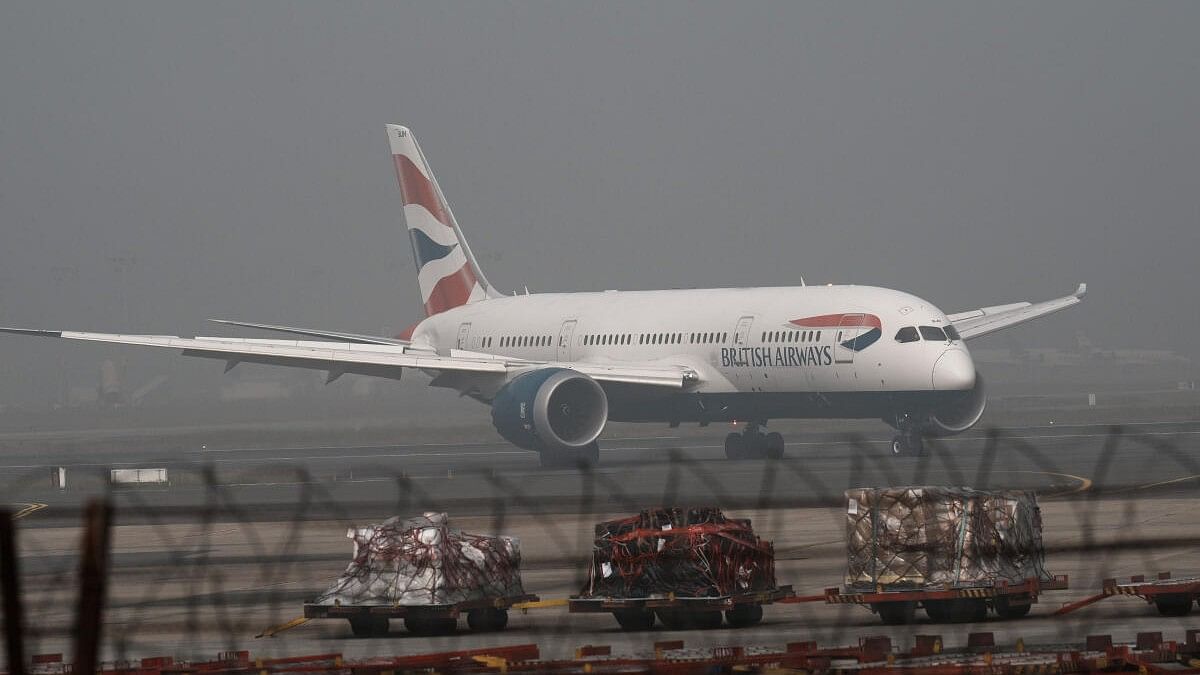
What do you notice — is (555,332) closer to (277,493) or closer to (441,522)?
(277,493)

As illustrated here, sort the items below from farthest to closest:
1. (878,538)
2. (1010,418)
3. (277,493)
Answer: (1010,418)
(277,493)
(878,538)

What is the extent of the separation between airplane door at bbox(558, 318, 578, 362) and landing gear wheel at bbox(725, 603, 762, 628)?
92.8ft

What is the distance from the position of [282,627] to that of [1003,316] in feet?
110

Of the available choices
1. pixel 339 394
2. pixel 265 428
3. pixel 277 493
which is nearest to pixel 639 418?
pixel 277 493

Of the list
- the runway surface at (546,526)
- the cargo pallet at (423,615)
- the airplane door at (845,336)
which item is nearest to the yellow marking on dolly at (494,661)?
the runway surface at (546,526)

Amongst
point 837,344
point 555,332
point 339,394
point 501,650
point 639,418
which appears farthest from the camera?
point 339,394

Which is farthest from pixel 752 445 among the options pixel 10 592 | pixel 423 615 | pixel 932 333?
pixel 10 592

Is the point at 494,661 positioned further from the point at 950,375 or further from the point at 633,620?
the point at 950,375

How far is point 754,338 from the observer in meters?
36.7

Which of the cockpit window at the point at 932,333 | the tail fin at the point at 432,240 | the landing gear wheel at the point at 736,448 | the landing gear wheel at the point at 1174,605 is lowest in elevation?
the landing gear wheel at the point at 1174,605

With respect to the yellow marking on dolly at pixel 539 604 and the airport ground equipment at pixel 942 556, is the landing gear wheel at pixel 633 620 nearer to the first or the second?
the yellow marking on dolly at pixel 539 604

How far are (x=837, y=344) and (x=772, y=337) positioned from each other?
1.69 meters

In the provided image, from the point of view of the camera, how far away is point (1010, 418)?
55.9 m

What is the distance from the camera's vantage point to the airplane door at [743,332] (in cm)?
3688
